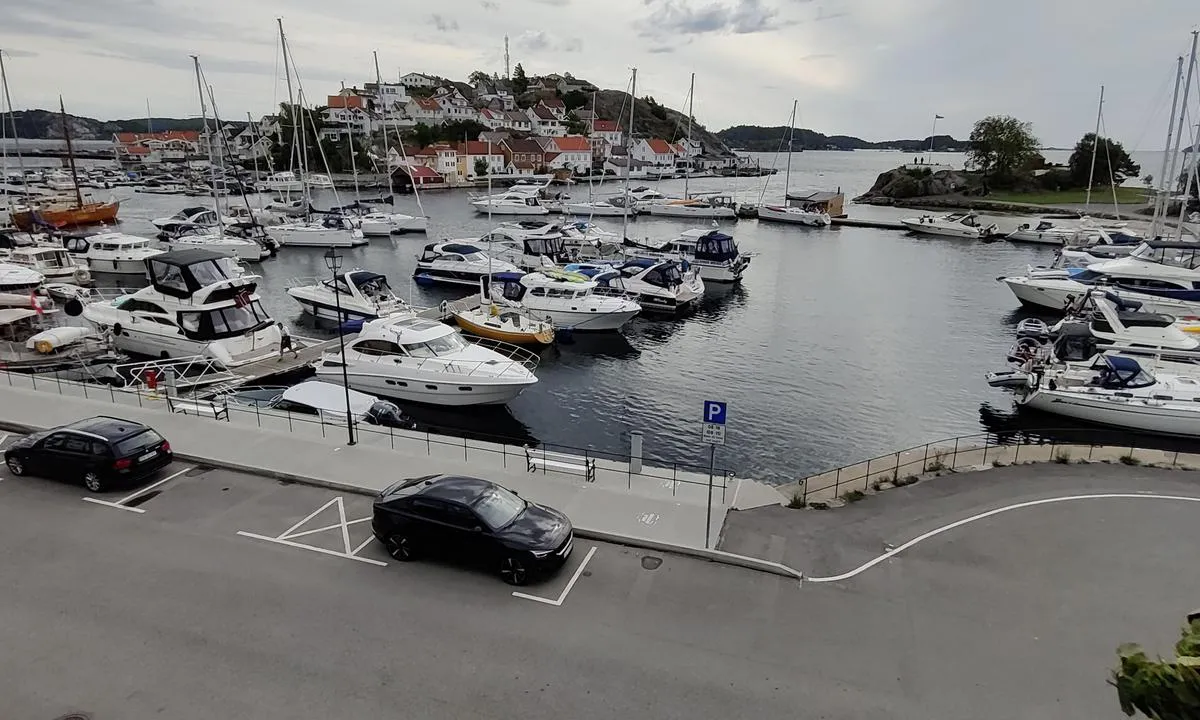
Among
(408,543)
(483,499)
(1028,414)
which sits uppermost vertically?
(483,499)

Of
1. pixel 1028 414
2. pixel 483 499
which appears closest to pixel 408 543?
pixel 483 499

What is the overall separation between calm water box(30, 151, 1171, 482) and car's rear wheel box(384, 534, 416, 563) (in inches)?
425

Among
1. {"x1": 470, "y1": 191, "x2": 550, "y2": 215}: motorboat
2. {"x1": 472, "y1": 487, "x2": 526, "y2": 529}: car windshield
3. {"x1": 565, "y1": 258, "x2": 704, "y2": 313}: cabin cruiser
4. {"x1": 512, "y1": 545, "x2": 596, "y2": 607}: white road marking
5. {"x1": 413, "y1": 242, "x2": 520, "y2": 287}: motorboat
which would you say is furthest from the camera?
{"x1": 470, "y1": 191, "x2": 550, "y2": 215}: motorboat

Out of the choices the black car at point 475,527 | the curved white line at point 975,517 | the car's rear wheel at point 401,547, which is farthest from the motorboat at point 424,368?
the curved white line at point 975,517

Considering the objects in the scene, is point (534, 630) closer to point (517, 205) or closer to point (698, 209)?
point (517, 205)

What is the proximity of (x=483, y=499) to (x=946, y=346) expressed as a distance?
30890 mm

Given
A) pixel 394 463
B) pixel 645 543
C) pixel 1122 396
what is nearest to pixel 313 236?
pixel 394 463

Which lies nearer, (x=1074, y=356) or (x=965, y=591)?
(x=965, y=591)

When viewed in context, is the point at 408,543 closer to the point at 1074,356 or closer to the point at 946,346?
the point at 1074,356

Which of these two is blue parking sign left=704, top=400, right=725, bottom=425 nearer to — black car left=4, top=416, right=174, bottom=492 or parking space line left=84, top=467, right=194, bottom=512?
parking space line left=84, top=467, right=194, bottom=512

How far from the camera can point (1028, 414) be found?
1046 inches

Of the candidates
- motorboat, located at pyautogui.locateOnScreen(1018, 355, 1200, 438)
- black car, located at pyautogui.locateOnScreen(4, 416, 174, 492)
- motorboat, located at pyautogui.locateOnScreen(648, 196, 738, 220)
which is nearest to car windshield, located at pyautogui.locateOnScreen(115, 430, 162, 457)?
black car, located at pyautogui.locateOnScreen(4, 416, 174, 492)

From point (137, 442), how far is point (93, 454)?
32.6 inches

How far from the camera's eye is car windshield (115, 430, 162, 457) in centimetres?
1519
